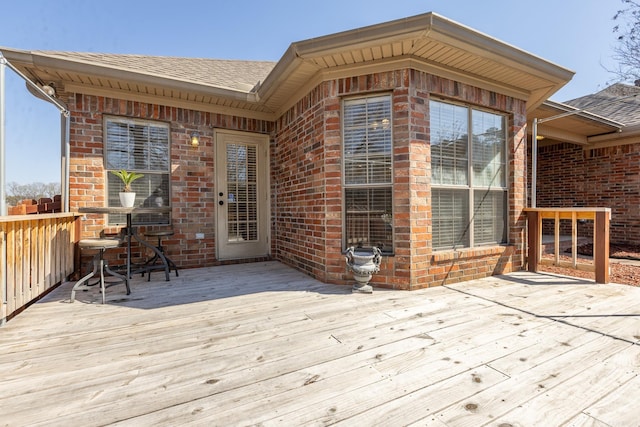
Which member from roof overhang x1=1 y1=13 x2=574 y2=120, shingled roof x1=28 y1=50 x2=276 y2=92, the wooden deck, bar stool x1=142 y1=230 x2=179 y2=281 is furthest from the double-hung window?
bar stool x1=142 y1=230 x2=179 y2=281

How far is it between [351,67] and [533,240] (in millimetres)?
3224

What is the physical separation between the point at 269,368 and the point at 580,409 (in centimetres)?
145

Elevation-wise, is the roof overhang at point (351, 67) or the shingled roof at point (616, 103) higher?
the shingled roof at point (616, 103)

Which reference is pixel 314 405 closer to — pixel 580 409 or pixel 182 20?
pixel 580 409

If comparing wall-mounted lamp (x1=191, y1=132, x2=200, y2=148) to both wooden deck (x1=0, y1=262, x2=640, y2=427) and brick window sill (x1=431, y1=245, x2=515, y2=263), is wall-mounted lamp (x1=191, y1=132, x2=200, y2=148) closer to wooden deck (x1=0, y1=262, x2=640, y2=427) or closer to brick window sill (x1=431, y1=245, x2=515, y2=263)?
wooden deck (x1=0, y1=262, x2=640, y2=427)

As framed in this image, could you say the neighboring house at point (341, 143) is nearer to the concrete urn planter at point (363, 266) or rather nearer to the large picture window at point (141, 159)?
the large picture window at point (141, 159)

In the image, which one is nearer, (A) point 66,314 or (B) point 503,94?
(A) point 66,314

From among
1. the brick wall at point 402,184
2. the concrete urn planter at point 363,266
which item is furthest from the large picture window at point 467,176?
the concrete urn planter at point 363,266

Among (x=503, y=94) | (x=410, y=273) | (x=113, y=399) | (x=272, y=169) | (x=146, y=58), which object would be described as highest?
(x=146, y=58)

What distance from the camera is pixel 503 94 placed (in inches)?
146

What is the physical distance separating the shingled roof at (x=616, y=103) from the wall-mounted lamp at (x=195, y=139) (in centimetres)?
805

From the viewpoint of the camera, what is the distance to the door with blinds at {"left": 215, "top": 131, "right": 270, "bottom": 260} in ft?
14.8

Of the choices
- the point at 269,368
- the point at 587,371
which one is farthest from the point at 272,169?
the point at 587,371

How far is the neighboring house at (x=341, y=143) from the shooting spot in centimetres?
310
